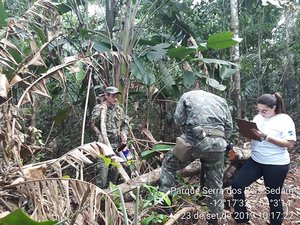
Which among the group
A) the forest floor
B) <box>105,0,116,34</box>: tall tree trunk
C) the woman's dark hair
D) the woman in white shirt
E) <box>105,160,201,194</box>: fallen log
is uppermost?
<box>105,0,116,34</box>: tall tree trunk

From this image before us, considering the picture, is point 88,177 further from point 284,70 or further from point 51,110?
point 284,70

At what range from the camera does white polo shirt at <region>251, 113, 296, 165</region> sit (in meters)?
3.68

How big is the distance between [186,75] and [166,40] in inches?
50.4

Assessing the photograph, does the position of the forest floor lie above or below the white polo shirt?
below

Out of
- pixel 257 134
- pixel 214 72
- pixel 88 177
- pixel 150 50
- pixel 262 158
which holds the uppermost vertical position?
pixel 150 50

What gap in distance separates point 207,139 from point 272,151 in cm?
67

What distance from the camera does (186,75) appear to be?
6.25 metres

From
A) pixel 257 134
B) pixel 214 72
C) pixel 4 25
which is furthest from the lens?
pixel 214 72

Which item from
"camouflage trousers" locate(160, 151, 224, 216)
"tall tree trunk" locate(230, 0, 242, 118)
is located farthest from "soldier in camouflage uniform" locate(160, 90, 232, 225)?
"tall tree trunk" locate(230, 0, 242, 118)

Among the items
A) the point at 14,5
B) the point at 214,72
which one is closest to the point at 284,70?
the point at 214,72

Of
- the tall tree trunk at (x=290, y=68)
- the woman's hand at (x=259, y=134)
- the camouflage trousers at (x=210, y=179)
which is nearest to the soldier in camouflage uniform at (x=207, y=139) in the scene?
the camouflage trousers at (x=210, y=179)

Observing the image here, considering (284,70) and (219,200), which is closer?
(219,200)

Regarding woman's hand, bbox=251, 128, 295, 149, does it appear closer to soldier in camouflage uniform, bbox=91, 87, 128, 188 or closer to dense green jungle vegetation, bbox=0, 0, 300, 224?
dense green jungle vegetation, bbox=0, 0, 300, 224

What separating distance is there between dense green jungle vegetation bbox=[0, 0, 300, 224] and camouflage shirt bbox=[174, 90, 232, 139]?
0.93 metres
